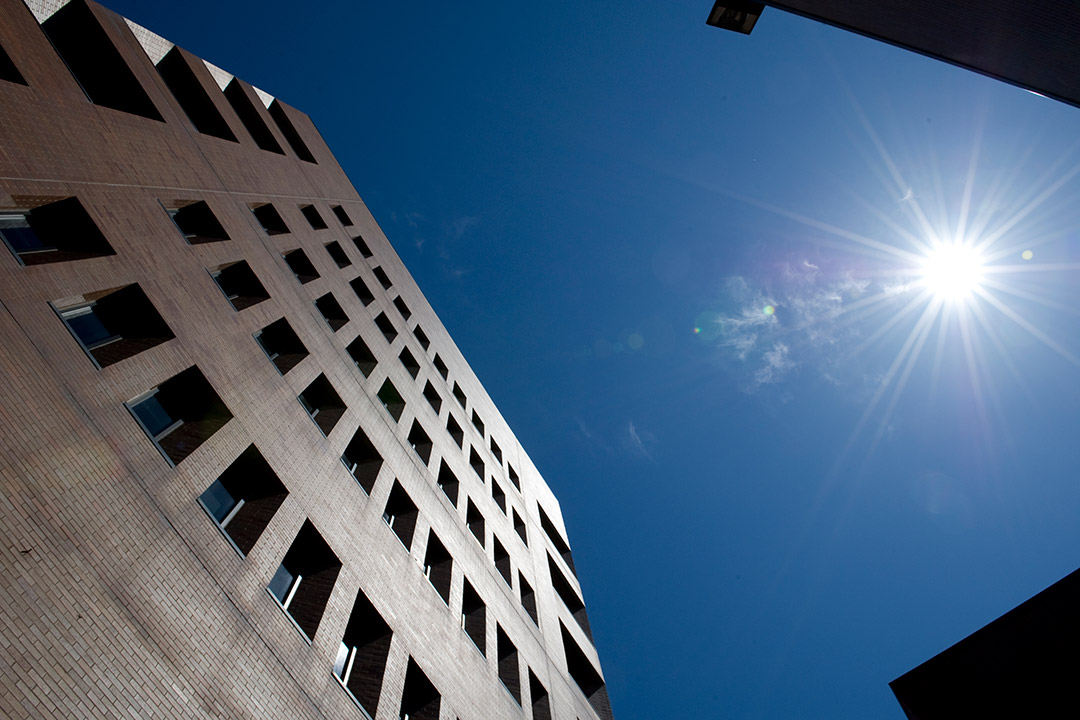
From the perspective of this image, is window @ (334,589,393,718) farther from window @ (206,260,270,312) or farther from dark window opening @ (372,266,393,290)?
dark window opening @ (372,266,393,290)

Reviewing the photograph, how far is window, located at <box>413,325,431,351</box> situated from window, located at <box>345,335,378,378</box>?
21.7 ft

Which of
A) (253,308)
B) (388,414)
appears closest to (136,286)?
(253,308)

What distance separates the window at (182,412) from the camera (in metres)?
9.06

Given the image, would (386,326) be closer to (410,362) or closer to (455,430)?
(410,362)

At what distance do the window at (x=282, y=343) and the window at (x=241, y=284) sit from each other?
30.8 inches

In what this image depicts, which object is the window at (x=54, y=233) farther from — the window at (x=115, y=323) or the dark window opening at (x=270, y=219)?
the dark window opening at (x=270, y=219)

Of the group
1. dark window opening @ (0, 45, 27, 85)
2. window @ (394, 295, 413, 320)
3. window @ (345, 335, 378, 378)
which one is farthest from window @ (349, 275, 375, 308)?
dark window opening @ (0, 45, 27, 85)

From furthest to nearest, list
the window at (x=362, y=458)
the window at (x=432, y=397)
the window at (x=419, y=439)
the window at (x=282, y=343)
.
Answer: the window at (x=432, y=397), the window at (x=419, y=439), the window at (x=362, y=458), the window at (x=282, y=343)

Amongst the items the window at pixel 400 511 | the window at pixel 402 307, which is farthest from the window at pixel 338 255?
the window at pixel 400 511

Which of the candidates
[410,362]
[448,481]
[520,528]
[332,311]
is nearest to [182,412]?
[332,311]

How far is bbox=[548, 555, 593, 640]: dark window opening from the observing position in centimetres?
2562

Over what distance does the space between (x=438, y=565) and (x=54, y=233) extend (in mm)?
11366

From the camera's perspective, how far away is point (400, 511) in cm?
1539

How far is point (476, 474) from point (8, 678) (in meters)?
17.4
